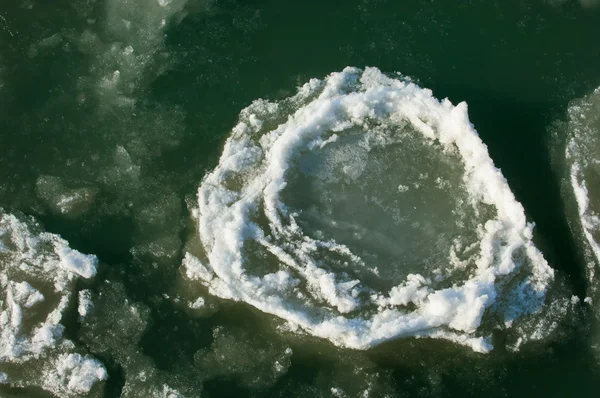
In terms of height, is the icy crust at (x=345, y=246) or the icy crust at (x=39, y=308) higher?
the icy crust at (x=345, y=246)

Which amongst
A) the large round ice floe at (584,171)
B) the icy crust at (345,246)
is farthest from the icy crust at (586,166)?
the icy crust at (345,246)

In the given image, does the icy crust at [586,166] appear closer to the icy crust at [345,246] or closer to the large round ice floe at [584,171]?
the large round ice floe at [584,171]

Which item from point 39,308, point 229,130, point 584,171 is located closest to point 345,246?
point 229,130

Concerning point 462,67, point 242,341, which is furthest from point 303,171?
point 462,67

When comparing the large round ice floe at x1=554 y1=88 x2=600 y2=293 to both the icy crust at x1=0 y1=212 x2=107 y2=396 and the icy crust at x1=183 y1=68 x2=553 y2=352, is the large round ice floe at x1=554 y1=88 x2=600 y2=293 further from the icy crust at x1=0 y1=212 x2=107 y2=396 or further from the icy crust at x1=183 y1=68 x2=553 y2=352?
the icy crust at x1=0 y1=212 x2=107 y2=396

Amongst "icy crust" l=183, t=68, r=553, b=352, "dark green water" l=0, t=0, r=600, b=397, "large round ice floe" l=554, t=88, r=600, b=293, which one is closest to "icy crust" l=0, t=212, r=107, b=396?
"dark green water" l=0, t=0, r=600, b=397
